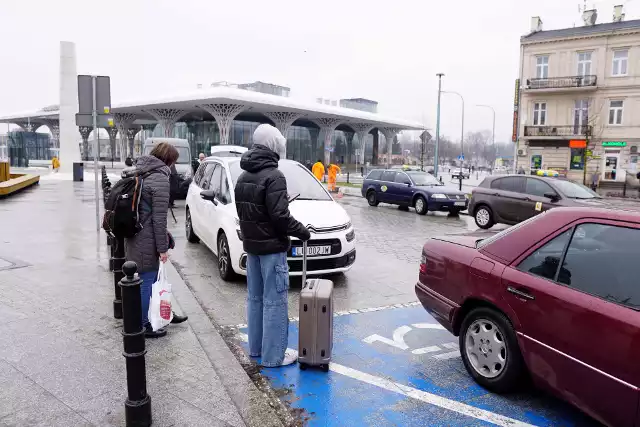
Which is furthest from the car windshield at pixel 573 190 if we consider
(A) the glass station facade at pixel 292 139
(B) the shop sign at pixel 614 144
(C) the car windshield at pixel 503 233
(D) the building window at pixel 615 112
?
(A) the glass station facade at pixel 292 139

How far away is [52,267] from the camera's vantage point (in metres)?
7.39

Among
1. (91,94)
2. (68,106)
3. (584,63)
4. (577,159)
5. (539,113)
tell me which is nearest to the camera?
(91,94)

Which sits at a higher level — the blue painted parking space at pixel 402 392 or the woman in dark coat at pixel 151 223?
the woman in dark coat at pixel 151 223

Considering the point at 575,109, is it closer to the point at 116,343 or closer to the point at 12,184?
the point at 12,184

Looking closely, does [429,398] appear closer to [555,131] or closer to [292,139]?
[555,131]

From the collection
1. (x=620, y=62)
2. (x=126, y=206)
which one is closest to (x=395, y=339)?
(x=126, y=206)

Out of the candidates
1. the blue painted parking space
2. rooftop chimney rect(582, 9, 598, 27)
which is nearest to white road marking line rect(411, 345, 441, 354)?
the blue painted parking space

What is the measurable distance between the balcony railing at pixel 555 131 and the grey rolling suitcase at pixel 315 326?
4092 centimetres

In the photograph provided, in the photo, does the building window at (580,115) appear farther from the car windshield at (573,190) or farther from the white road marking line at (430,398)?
the white road marking line at (430,398)

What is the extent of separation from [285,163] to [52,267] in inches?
152

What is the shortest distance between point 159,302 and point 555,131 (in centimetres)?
4191

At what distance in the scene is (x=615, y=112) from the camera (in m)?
38.1

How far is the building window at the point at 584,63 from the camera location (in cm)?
3891

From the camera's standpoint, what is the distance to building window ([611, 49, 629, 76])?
123 feet
